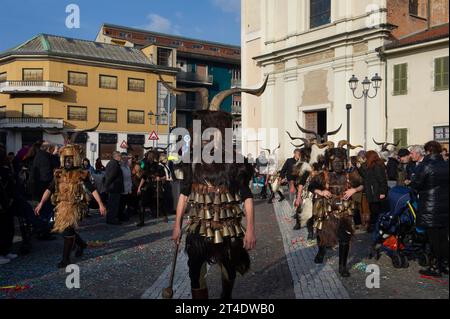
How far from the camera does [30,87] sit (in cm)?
4106

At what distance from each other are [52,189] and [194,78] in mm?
49847

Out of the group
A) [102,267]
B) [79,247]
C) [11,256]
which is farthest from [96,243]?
[102,267]

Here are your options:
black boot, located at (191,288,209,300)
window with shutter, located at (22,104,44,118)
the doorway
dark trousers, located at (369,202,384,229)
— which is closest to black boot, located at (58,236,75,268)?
black boot, located at (191,288,209,300)

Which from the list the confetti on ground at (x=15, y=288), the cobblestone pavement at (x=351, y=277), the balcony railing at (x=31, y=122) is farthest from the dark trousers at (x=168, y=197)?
the balcony railing at (x=31, y=122)

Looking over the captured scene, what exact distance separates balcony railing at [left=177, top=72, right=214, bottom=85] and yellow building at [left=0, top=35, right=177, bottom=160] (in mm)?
6857

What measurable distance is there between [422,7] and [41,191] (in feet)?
28.7

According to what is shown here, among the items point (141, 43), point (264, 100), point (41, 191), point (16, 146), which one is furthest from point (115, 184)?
point (141, 43)

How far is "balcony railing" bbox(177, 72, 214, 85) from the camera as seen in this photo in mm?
54969

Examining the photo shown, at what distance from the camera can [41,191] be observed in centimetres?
1005

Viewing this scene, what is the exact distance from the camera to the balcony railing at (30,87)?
134ft

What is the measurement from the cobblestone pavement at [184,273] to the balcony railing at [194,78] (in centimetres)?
4666

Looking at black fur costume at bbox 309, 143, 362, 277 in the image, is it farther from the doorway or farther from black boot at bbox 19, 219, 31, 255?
the doorway

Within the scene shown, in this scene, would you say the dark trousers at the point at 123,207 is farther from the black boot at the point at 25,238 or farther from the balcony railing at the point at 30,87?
the balcony railing at the point at 30,87

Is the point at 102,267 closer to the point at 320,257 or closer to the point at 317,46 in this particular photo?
the point at 320,257
